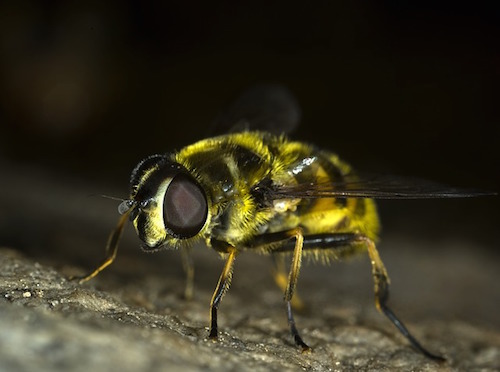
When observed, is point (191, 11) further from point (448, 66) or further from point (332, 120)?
point (448, 66)

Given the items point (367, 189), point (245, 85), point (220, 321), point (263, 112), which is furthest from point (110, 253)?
point (245, 85)

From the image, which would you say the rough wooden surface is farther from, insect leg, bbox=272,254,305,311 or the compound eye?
the compound eye

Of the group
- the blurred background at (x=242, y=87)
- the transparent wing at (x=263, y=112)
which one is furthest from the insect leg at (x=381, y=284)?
the blurred background at (x=242, y=87)

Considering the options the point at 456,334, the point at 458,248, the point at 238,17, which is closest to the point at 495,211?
the point at 458,248

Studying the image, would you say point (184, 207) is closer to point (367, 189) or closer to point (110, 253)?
point (110, 253)

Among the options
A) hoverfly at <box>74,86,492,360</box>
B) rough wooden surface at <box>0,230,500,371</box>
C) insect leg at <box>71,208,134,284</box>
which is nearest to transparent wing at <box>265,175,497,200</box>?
hoverfly at <box>74,86,492,360</box>

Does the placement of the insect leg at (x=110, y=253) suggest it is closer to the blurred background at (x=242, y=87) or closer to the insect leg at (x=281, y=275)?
the insect leg at (x=281, y=275)
